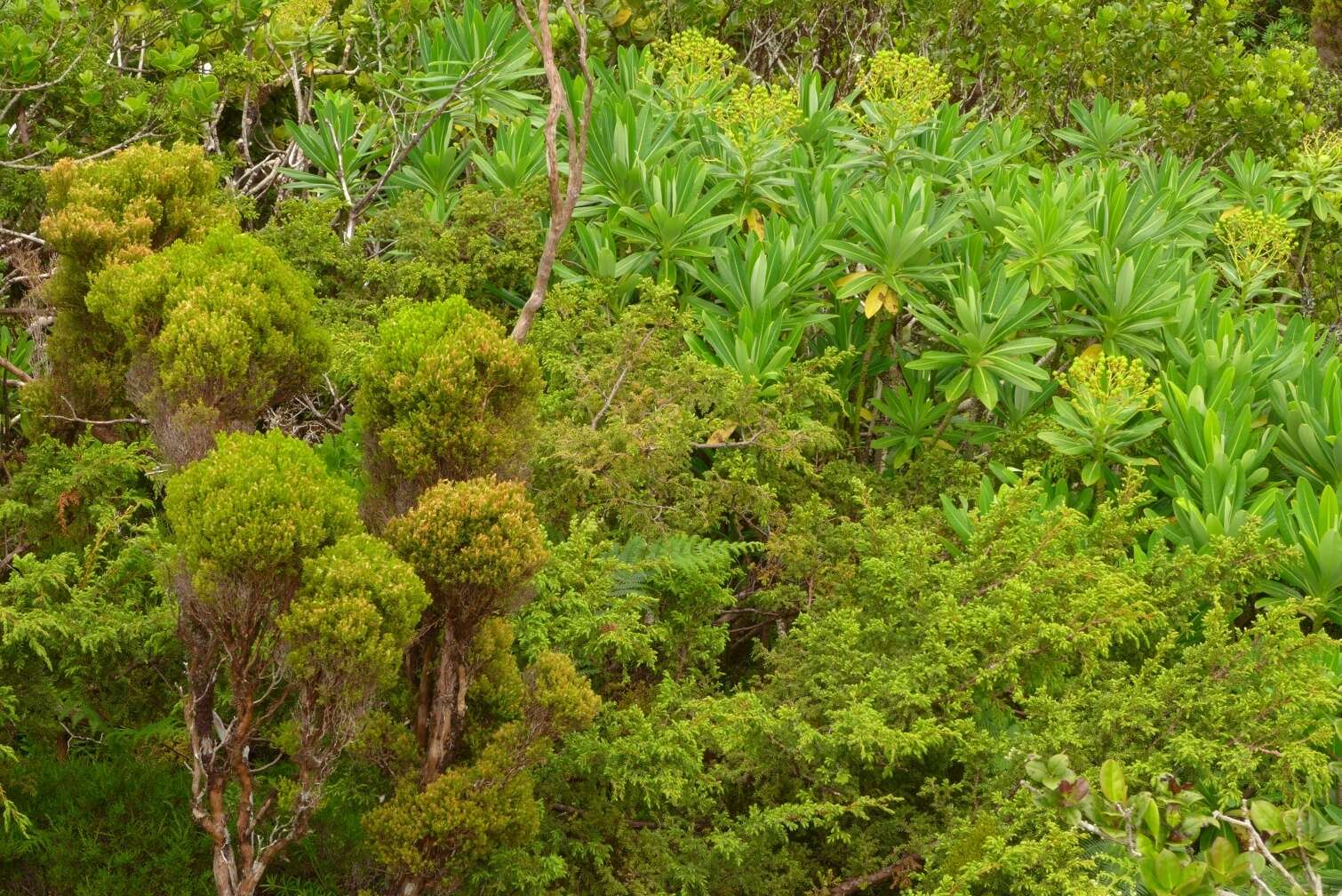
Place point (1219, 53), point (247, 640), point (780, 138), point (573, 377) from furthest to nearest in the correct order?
1. point (1219, 53)
2. point (780, 138)
3. point (573, 377)
4. point (247, 640)

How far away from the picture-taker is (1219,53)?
778 centimetres

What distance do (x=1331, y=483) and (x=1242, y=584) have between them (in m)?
0.79

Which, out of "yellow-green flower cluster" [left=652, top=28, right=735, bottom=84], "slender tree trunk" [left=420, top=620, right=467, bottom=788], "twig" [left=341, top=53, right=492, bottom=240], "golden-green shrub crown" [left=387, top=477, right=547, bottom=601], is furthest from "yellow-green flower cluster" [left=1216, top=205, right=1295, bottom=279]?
"slender tree trunk" [left=420, top=620, right=467, bottom=788]

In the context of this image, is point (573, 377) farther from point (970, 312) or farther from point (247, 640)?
point (247, 640)

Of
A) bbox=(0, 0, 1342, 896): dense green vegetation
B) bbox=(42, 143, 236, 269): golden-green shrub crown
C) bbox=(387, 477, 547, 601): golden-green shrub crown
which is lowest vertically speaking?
bbox=(0, 0, 1342, 896): dense green vegetation

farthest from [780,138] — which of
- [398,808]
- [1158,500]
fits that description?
[398,808]

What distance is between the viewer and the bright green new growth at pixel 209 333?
3.35 m

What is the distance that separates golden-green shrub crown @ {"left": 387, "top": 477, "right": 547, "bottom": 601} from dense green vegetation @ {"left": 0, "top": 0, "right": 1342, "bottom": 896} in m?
0.01

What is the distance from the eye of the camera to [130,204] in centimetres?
416

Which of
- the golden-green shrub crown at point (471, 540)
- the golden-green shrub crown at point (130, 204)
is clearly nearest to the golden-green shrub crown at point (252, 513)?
the golden-green shrub crown at point (471, 540)

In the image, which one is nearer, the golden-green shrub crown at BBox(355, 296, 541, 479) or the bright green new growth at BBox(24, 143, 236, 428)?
the golden-green shrub crown at BBox(355, 296, 541, 479)

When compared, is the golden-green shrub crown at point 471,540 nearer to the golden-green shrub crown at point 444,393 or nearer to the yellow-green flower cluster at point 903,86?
the golden-green shrub crown at point 444,393

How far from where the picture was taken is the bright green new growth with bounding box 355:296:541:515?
125 inches

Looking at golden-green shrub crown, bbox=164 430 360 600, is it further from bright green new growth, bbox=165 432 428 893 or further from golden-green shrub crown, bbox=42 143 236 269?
golden-green shrub crown, bbox=42 143 236 269
